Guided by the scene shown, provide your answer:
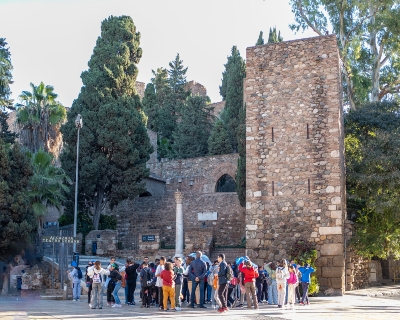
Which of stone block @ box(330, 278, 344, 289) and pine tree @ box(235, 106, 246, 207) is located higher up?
pine tree @ box(235, 106, 246, 207)

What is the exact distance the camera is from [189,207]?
3066 cm

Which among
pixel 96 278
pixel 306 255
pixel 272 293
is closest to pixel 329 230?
pixel 306 255

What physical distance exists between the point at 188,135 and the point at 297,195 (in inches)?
891

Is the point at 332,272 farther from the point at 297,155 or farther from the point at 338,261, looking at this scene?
the point at 297,155

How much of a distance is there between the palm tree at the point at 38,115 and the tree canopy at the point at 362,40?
12.0 metres

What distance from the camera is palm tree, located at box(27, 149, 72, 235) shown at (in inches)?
856

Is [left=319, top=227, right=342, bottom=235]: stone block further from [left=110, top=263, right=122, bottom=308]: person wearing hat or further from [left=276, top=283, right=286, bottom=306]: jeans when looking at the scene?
[left=110, top=263, right=122, bottom=308]: person wearing hat

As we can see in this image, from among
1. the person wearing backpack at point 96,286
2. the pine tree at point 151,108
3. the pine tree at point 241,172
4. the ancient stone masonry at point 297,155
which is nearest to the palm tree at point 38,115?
the pine tree at point 241,172

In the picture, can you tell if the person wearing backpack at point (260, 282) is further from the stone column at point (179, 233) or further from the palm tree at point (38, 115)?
the palm tree at point (38, 115)

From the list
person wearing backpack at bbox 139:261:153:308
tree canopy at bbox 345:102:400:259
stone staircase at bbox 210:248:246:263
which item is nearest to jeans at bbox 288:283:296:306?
person wearing backpack at bbox 139:261:153:308

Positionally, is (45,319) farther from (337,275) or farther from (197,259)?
(337,275)

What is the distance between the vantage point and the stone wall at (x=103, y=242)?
85.4 feet

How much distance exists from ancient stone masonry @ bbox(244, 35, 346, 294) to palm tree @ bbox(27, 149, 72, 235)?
8152 mm

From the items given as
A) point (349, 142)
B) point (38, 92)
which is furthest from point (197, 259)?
point (38, 92)
